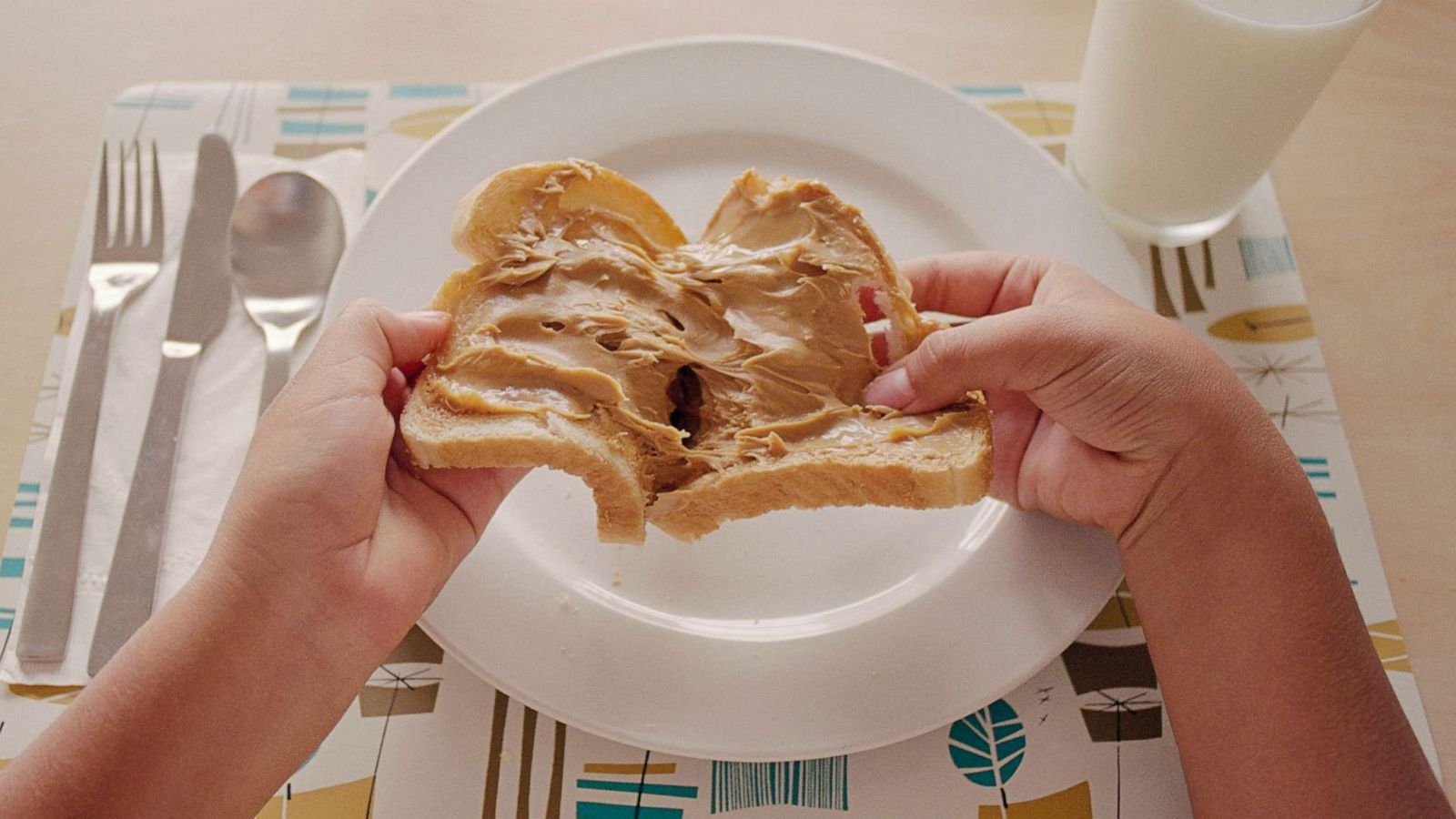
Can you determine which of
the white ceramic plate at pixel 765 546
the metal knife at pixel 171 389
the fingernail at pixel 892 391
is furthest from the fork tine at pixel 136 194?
the fingernail at pixel 892 391

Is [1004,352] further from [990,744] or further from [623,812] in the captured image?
[623,812]

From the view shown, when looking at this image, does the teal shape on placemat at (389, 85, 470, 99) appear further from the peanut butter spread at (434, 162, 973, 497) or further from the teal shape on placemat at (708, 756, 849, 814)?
the teal shape on placemat at (708, 756, 849, 814)

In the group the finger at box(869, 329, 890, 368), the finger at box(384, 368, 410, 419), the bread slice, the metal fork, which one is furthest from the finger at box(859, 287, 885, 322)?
the metal fork

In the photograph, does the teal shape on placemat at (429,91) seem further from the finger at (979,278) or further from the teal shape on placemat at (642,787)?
the teal shape on placemat at (642,787)

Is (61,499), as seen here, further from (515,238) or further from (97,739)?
(515,238)

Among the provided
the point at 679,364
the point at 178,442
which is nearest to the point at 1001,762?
the point at 679,364

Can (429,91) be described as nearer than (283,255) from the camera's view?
No
